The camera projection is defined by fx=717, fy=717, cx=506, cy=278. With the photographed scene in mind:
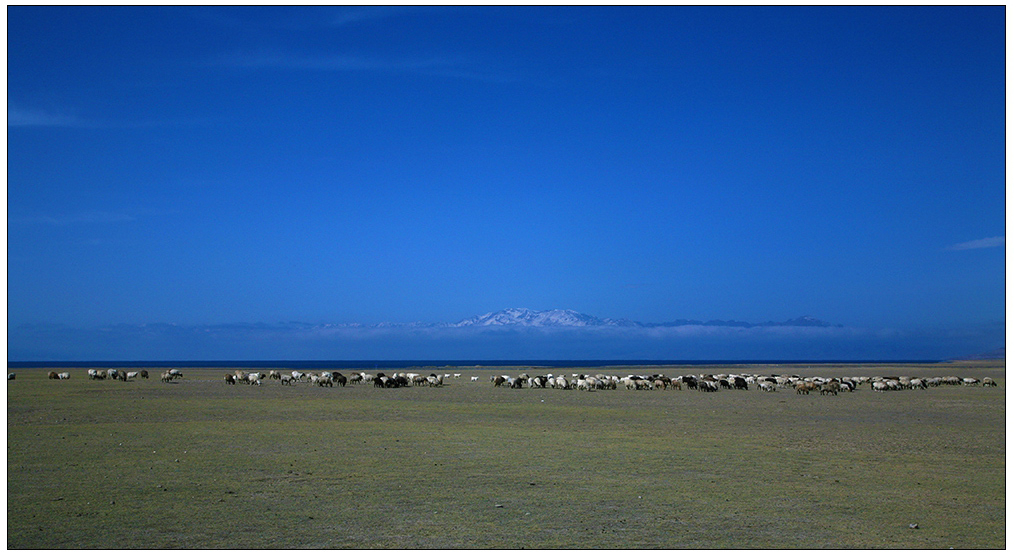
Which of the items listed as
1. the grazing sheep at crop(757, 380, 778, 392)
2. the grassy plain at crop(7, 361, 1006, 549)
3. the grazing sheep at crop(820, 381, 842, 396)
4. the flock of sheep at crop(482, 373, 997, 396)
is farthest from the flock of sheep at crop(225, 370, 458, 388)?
the grazing sheep at crop(820, 381, 842, 396)

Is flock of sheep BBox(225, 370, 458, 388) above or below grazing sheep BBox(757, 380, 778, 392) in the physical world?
below

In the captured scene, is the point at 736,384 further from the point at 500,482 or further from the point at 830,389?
the point at 500,482

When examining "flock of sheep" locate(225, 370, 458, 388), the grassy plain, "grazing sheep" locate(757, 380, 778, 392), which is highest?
the grassy plain

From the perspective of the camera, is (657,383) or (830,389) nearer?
(830,389)

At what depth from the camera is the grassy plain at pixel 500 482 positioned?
9977 millimetres

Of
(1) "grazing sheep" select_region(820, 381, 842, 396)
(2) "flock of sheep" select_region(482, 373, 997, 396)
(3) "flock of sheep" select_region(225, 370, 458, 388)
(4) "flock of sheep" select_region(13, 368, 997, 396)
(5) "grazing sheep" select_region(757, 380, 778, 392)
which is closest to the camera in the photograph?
(1) "grazing sheep" select_region(820, 381, 842, 396)

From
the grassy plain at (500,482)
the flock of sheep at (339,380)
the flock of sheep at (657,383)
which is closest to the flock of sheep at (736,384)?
→ the flock of sheep at (657,383)

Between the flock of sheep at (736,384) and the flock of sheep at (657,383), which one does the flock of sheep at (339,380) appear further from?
the flock of sheep at (736,384)

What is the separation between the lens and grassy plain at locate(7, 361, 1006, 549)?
32.7 feet

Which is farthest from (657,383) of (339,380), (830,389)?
(339,380)

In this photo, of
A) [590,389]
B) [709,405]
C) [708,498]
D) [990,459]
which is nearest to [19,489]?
[708,498]

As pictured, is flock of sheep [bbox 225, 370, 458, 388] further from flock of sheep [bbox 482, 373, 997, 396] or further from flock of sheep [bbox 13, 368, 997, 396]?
flock of sheep [bbox 482, 373, 997, 396]

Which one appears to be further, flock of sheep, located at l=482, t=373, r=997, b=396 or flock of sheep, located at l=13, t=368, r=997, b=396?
flock of sheep, located at l=13, t=368, r=997, b=396

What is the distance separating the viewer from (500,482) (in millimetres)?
13805
